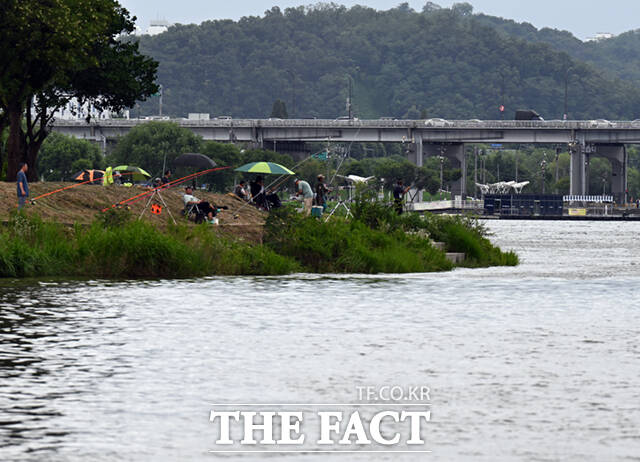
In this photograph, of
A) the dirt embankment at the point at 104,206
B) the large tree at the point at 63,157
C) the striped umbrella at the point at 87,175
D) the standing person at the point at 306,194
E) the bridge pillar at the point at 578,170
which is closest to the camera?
the dirt embankment at the point at 104,206

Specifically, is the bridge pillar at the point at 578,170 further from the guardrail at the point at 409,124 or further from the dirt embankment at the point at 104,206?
the dirt embankment at the point at 104,206

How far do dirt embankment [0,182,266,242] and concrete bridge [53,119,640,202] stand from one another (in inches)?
4618

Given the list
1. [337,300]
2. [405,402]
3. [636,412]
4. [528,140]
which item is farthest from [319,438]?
[528,140]

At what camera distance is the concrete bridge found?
15925 cm

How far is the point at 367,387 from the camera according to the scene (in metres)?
13.1

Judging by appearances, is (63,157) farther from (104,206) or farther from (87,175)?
(104,206)

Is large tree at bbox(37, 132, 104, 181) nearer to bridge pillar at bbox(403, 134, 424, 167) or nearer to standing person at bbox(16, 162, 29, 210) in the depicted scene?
bridge pillar at bbox(403, 134, 424, 167)

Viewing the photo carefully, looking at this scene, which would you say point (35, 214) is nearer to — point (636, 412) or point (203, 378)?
point (203, 378)

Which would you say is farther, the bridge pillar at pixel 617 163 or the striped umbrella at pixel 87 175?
the bridge pillar at pixel 617 163

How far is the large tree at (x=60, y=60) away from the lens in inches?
1766

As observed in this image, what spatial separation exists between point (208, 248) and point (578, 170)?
140m

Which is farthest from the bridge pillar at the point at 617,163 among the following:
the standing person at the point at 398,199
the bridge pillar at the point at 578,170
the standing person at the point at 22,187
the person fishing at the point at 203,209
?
the standing person at the point at 22,187

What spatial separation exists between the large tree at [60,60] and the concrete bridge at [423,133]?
10018cm

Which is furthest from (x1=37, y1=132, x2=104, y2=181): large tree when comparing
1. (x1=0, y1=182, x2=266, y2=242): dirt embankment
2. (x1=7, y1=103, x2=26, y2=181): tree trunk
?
(x1=0, y1=182, x2=266, y2=242): dirt embankment
